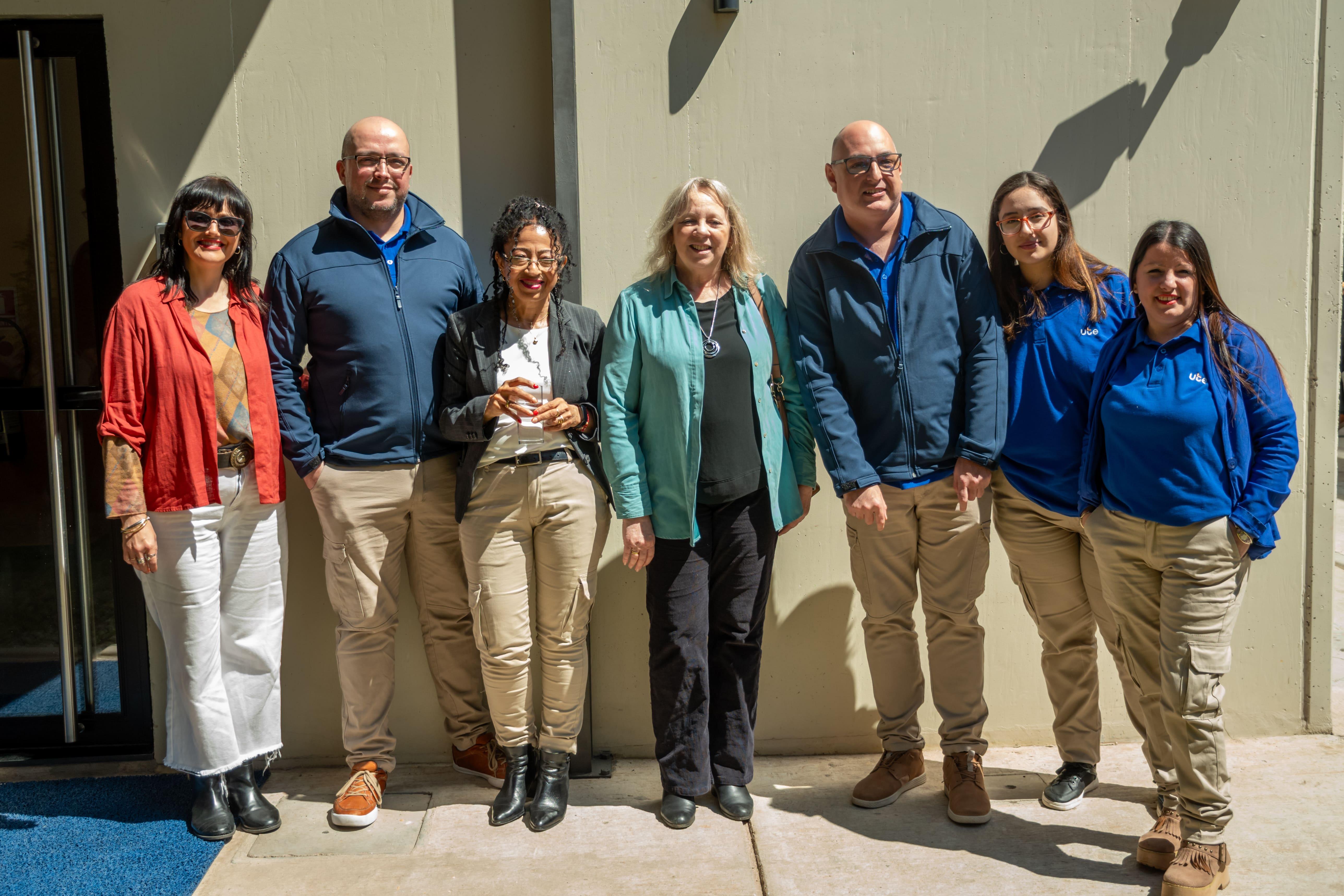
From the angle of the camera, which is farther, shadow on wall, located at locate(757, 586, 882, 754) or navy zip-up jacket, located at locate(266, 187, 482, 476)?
shadow on wall, located at locate(757, 586, 882, 754)

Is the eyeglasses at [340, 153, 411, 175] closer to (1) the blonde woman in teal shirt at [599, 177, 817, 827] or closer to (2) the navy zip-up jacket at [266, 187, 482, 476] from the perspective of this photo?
(2) the navy zip-up jacket at [266, 187, 482, 476]

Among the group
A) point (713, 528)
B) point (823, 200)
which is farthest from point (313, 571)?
point (823, 200)

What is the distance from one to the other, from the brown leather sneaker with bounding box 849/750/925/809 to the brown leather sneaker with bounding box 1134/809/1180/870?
701mm

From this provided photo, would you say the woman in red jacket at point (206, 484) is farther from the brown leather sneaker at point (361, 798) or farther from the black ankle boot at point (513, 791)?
the black ankle boot at point (513, 791)

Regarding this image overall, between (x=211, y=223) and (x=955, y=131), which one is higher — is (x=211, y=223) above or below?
below

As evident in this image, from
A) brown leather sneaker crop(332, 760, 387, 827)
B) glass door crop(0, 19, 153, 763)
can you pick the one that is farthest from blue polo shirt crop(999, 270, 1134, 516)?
glass door crop(0, 19, 153, 763)

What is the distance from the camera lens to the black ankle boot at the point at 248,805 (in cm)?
311

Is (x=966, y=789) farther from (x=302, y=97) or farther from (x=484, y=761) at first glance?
(x=302, y=97)

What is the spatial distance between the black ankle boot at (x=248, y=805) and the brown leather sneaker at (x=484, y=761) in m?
0.62

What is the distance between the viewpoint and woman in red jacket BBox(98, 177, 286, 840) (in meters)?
2.93

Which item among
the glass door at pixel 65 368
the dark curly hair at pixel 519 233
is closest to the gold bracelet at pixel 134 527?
the glass door at pixel 65 368

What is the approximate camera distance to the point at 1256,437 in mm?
2574

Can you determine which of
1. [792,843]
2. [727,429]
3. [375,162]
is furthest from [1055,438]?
[375,162]

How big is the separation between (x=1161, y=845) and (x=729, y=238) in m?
2.17
